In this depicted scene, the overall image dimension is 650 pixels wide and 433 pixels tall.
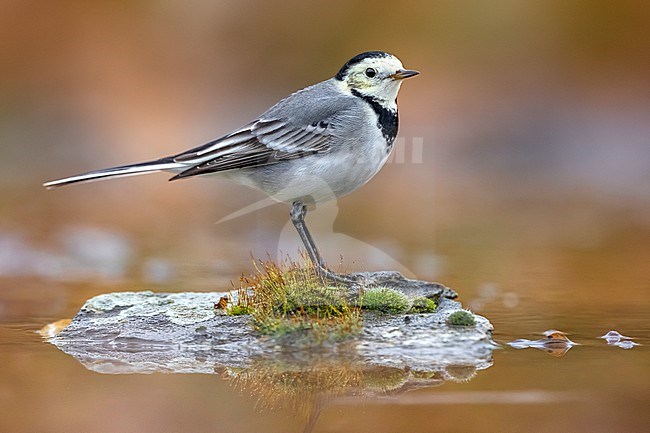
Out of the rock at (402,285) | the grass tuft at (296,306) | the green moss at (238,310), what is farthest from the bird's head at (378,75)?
the green moss at (238,310)

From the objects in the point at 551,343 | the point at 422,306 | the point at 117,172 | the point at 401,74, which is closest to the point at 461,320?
the point at 422,306

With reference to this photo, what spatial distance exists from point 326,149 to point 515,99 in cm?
1230

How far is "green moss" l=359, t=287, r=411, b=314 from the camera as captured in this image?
923 centimetres

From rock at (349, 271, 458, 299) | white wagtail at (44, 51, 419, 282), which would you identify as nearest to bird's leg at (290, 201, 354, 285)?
white wagtail at (44, 51, 419, 282)

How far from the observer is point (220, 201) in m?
19.3

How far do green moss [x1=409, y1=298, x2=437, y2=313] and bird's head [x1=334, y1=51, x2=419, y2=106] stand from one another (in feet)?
6.30

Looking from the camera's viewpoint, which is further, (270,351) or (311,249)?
(311,249)

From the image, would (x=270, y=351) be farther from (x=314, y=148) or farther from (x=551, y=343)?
(x=551, y=343)

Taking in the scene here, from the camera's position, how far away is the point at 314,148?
9.70m

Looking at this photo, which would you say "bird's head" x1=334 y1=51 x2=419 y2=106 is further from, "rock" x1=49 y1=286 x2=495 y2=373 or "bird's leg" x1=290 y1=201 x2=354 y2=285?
"rock" x1=49 y1=286 x2=495 y2=373

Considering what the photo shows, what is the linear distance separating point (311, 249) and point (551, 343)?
2443 millimetres

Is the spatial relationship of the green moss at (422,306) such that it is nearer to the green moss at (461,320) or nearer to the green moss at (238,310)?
the green moss at (461,320)

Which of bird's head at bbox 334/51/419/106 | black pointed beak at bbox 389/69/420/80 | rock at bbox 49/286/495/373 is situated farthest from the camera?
bird's head at bbox 334/51/419/106

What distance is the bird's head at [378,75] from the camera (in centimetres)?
988
